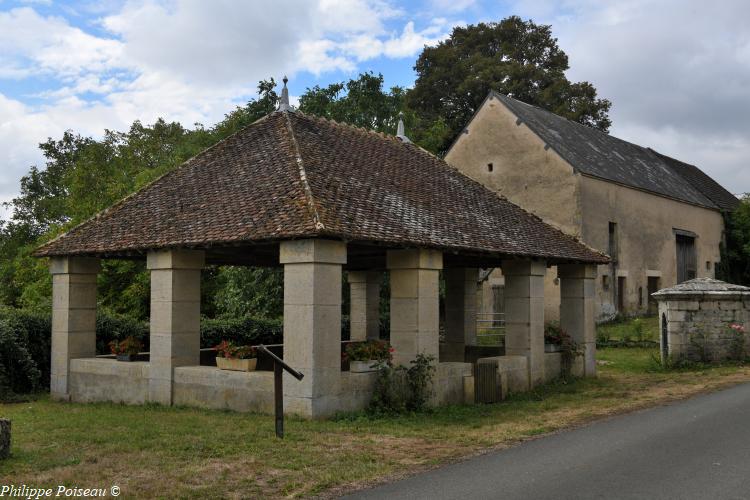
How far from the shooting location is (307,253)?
36.8ft

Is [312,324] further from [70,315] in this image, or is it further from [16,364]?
[16,364]

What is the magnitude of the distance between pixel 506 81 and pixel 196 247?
3461cm

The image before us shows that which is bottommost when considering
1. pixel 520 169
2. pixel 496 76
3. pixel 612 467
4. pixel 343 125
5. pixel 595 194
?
pixel 612 467

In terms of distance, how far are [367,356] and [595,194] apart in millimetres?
21023

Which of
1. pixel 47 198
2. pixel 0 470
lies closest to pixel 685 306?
pixel 0 470

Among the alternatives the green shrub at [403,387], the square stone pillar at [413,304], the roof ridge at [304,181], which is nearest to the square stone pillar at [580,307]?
the square stone pillar at [413,304]

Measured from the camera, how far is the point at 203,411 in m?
12.1

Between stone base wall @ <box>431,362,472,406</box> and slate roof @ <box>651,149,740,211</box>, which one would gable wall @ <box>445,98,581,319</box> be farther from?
stone base wall @ <box>431,362,472,406</box>

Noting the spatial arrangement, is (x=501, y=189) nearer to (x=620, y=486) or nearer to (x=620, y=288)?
(x=620, y=288)

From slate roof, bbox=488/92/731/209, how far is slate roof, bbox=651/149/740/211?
3.2 inches

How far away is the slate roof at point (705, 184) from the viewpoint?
4079 centimetres

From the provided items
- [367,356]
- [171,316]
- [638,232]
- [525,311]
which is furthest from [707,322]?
[638,232]

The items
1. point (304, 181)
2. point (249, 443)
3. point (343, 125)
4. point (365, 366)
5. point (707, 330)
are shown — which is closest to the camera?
point (249, 443)

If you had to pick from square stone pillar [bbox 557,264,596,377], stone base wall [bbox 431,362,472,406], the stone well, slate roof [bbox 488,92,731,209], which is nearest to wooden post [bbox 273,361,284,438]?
stone base wall [bbox 431,362,472,406]
